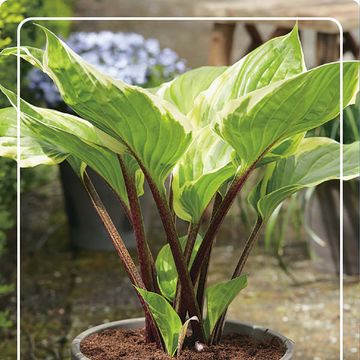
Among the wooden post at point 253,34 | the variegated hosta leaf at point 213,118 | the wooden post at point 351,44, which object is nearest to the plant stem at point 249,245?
the variegated hosta leaf at point 213,118

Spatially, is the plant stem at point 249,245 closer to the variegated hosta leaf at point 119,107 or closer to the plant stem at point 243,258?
the plant stem at point 243,258

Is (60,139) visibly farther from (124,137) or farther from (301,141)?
(301,141)

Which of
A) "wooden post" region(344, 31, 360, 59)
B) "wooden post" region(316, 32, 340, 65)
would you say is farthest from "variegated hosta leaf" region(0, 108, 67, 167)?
"wooden post" region(344, 31, 360, 59)

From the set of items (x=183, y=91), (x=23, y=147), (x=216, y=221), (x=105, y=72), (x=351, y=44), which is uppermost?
(x=351, y=44)

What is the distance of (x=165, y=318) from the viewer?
133 cm

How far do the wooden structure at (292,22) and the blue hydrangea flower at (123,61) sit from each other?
0.74ft

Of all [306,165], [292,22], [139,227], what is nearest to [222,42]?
[292,22]

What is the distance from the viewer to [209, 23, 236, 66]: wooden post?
366 centimetres

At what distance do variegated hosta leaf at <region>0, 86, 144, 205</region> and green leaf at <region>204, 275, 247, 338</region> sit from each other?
0.22 m

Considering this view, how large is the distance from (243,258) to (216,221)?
0.33 ft

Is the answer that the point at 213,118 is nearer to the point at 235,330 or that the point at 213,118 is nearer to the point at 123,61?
the point at 235,330

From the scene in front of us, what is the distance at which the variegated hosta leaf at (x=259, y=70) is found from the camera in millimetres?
1303

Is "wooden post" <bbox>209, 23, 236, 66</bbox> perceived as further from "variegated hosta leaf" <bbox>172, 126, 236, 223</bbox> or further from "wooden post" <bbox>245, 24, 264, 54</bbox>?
"variegated hosta leaf" <bbox>172, 126, 236, 223</bbox>

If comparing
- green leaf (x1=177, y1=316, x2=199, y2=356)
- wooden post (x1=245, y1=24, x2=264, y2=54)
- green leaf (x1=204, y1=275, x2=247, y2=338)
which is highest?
wooden post (x1=245, y1=24, x2=264, y2=54)
